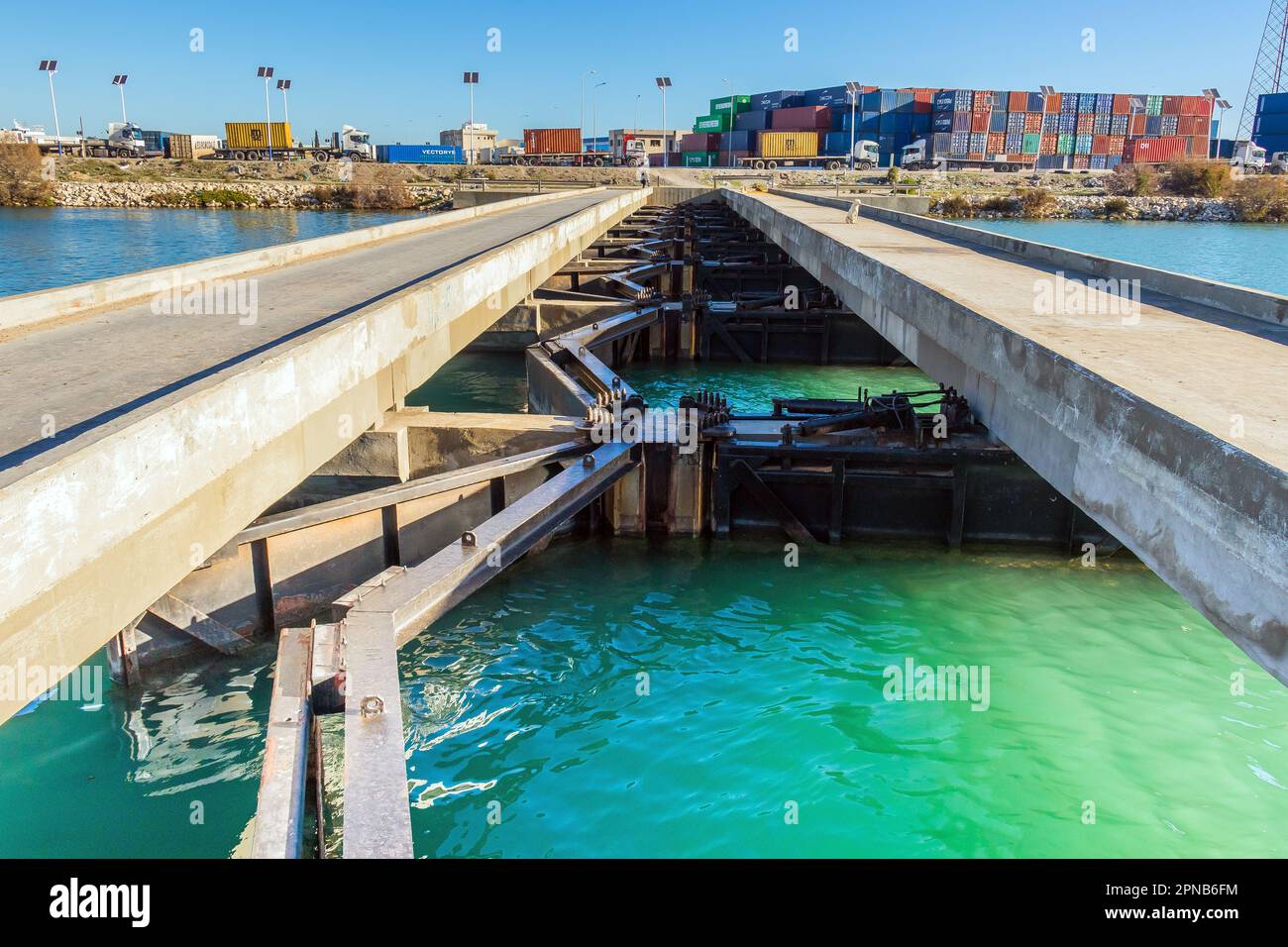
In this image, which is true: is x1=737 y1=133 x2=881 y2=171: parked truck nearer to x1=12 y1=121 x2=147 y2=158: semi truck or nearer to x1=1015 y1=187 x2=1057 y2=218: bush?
x1=1015 y1=187 x2=1057 y2=218: bush

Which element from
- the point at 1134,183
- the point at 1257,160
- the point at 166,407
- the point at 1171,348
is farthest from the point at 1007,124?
the point at 166,407

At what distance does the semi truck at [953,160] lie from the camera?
10069cm

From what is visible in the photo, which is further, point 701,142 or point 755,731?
point 701,142

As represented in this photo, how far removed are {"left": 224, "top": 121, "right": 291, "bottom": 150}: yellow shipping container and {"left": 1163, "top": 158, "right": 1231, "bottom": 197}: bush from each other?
8770cm

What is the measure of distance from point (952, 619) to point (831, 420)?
126 inches

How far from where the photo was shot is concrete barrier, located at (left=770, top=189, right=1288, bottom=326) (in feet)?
29.7

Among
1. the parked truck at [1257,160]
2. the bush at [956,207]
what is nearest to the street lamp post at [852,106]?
the bush at [956,207]

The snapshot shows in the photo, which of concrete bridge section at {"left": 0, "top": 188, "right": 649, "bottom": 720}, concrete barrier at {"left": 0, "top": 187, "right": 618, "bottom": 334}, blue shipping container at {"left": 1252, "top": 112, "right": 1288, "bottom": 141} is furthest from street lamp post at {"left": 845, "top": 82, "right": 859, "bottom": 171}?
blue shipping container at {"left": 1252, "top": 112, "right": 1288, "bottom": 141}

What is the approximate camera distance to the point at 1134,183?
82812 millimetres

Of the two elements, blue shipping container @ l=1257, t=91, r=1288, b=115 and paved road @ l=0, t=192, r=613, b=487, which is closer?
paved road @ l=0, t=192, r=613, b=487

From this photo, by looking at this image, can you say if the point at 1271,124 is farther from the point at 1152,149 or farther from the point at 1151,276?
the point at 1151,276

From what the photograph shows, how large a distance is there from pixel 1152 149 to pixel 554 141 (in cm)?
6918

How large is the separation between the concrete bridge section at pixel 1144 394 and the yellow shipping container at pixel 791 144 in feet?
318
